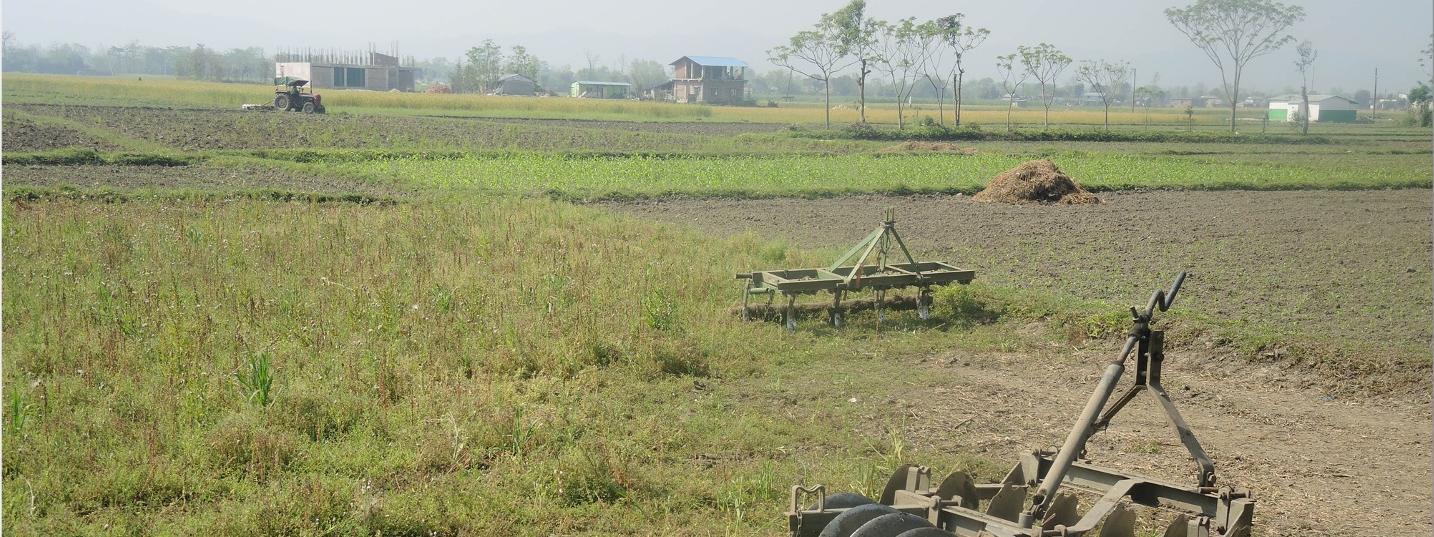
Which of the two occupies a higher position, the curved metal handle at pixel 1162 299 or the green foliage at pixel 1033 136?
the green foliage at pixel 1033 136

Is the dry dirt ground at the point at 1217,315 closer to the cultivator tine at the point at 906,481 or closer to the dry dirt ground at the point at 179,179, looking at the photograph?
the cultivator tine at the point at 906,481

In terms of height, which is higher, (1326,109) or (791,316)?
(1326,109)

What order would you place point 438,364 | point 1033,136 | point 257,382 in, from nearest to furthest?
point 257,382 < point 438,364 < point 1033,136

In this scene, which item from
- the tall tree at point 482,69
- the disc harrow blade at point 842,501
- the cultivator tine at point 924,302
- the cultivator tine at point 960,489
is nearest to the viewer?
the disc harrow blade at point 842,501

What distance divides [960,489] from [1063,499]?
420 millimetres

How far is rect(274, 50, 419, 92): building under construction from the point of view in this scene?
91.1m

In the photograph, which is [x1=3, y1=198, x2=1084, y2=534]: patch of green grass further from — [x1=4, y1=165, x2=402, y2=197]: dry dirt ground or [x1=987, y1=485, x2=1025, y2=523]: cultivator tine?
[x1=4, y1=165, x2=402, y2=197]: dry dirt ground

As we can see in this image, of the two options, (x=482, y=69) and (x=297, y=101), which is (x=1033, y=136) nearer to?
(x=297, y=101)

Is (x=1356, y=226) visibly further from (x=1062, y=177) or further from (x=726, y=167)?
(x=726, y=167)

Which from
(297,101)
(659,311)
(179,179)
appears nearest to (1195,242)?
(659,311)

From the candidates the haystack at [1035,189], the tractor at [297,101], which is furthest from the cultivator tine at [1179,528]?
the tractor at [297,101]

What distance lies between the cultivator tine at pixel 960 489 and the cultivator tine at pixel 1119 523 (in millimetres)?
578

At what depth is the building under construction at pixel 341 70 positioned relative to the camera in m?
91.1

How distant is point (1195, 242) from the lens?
15516 mm
